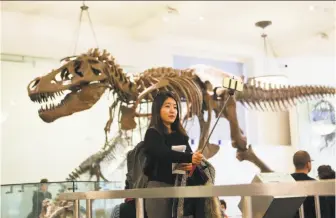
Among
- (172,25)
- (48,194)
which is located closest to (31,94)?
(48,194)

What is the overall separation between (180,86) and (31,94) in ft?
4.87

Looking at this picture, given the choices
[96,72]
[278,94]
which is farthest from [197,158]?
[278,94]

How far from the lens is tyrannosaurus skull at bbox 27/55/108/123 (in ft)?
14.5

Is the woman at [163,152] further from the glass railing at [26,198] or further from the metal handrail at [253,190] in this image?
the glass railing at [26,198]

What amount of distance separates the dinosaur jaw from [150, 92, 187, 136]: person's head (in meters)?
1.92

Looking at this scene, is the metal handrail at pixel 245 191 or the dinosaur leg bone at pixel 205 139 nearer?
the metal handrail at pixel 245 191

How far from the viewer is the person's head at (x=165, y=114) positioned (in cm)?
274

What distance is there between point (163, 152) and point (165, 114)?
0.32 meters

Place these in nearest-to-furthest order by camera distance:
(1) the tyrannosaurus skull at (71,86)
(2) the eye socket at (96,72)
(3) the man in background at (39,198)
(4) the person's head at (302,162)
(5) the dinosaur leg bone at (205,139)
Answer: (4) the person's head at (302,162)
(3) the man in background at (39,198)
(1) the tyrannosaurus skull at (71,86)
(2) the eye socket at (96,72)
(5) the dinosaur leg bone at (205,139)

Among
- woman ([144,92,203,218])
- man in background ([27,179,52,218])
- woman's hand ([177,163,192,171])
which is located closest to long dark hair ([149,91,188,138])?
woman ([144,92,203,218])

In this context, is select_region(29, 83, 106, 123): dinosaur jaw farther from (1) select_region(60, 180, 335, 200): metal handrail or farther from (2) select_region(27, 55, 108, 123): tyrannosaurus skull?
(1) select_region(60, 180, 335, 200): metal handrail

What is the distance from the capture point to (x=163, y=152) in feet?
8.18

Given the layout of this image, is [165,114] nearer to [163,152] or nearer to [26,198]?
[163,152]

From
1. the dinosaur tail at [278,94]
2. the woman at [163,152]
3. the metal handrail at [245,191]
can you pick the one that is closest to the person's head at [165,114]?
the woman at [163,152]
